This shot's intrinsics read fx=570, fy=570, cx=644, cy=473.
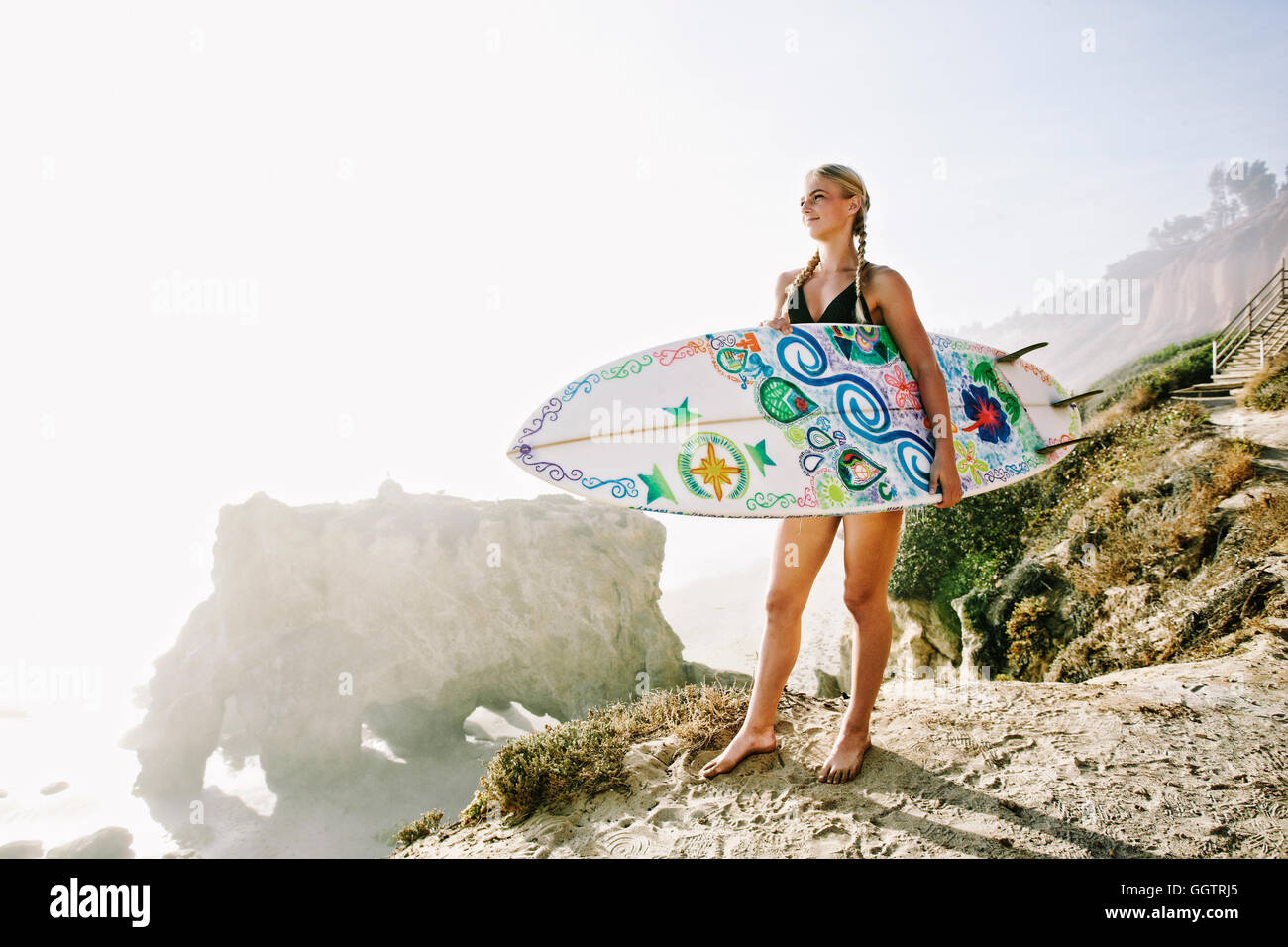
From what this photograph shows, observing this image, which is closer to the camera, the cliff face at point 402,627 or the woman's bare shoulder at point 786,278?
the woman's bare shoulder at point 786,278

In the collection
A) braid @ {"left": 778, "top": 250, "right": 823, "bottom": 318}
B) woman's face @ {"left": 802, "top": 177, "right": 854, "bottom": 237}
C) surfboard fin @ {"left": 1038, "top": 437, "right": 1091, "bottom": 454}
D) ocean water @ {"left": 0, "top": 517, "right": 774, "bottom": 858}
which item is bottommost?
ocean water @ {"left": 0, "top": 517, "right": 774, "bottom": 858}

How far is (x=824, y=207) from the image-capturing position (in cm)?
263

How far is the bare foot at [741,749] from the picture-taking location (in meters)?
3.07

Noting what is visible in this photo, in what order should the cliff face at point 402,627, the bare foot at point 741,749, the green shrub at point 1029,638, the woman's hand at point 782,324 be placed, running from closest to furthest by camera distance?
1. the woman's hand at point 782,324
2. the bare foot at point 741,749
3. the green shrub at point 1029,638
4. the cliff face at point 402,627

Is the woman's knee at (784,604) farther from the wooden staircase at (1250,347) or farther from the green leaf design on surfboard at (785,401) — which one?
the wooden staircase at (1250,347)

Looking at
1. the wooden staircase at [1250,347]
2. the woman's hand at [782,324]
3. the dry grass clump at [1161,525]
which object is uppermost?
the wooden staircase at [1250,347]

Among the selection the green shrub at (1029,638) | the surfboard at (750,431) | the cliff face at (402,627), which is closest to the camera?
the surfboard at (750,431)

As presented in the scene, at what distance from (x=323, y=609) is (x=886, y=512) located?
27467mm

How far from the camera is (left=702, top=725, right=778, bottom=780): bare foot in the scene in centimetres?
307

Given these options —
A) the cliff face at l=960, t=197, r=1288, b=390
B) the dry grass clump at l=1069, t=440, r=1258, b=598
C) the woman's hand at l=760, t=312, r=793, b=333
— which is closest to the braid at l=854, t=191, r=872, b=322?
the woman's hand at l=760, t=312, r=793, b=333

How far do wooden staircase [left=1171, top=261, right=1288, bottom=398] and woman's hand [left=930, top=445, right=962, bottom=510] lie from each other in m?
14.2

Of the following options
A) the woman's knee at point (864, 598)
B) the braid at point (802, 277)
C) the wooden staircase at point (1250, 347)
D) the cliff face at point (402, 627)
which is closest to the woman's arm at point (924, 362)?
the braid at point (802, 277)

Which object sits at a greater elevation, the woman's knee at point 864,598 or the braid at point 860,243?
the braid at point 860,243

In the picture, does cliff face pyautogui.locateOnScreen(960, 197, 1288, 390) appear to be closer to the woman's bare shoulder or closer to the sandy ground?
the sandy ground
